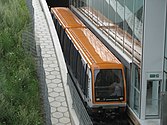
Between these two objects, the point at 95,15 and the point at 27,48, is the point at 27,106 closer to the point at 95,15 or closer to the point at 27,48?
the point at 27,48

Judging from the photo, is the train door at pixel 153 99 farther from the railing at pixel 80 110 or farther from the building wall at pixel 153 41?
the railing at pixel 80 110

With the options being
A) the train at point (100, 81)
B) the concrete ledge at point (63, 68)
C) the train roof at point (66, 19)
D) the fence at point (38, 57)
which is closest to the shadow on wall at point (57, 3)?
the train roof at point (66, 19)

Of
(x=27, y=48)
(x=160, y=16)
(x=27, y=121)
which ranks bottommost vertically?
(x=27, y=121)

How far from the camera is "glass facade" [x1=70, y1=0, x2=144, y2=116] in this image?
16562 millimetres

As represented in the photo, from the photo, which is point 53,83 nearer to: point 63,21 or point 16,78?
point 16,78

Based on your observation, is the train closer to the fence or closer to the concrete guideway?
the concrete guideway

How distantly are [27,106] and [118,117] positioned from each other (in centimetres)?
528

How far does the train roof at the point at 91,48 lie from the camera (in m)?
17.0

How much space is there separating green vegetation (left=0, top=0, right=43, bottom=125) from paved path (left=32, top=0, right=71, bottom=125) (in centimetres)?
78

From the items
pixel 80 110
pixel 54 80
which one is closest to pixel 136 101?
pixel 54 80

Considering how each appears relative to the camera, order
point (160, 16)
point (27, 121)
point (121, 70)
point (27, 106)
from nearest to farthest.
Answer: point (27, 121), point (27, 106), point (160, 16), point (121, 70)

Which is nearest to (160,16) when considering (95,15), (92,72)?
(92,72)

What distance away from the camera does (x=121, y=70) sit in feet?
54.3

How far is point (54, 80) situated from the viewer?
52.3 feet
